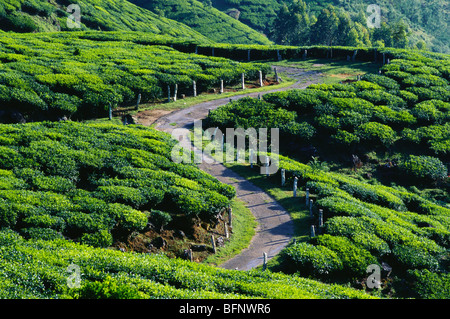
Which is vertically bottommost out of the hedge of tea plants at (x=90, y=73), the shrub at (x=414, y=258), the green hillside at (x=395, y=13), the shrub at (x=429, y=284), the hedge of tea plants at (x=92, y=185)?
the shrub at (x=429, y=284)

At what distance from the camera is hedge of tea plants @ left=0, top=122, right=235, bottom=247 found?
2319 centimetres

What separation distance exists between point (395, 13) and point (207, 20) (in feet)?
247

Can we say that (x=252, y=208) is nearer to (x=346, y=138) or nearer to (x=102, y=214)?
(x=102, y=214)

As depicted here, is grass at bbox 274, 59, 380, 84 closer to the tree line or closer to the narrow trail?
the narrow trail

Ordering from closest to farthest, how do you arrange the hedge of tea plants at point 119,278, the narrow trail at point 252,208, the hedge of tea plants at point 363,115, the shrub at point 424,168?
the hedge of tea plants at point 119,278 → the narrow trail at point 252,208 → the shrub at point 424,168 → the hedge of tea plants at point 363,115

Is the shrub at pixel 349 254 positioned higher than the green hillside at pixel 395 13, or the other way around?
the green hillside at pixel 395 13

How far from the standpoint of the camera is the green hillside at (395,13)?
157050 millimetres

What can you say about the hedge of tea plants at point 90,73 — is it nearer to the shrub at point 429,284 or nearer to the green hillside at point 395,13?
the shrub at point 429,284

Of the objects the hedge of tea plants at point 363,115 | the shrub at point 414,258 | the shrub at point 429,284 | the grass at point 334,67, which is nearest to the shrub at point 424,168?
the hedge of tea plants at point 363,115

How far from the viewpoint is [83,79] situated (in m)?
44.2

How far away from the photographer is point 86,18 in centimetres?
8969

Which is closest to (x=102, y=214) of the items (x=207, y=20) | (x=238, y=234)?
(x=238, y=234)

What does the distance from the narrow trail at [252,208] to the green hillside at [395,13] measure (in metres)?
114
